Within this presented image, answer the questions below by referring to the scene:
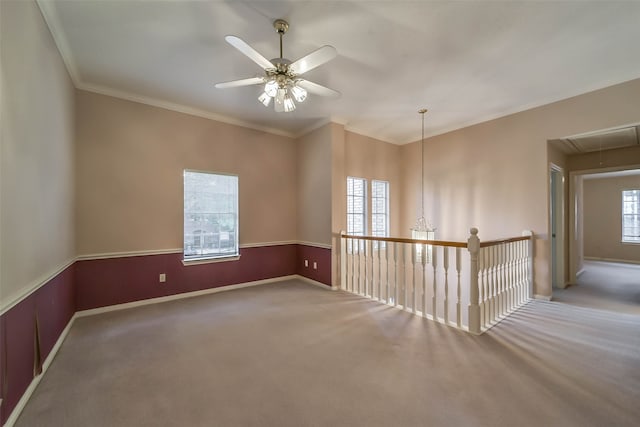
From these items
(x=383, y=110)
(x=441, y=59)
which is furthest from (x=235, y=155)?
(x=441, y=59)

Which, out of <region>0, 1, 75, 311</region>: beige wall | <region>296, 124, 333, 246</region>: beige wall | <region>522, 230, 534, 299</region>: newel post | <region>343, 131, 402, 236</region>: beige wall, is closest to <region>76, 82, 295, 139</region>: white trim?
A: <region>0, 1, 75, 311</region>: beige wall

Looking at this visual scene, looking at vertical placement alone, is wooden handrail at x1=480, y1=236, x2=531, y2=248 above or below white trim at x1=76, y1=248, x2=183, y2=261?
above

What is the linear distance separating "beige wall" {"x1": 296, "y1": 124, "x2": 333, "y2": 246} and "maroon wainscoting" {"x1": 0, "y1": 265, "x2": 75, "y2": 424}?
3.28 m

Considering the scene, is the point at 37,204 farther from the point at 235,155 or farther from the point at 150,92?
the point at 235,155

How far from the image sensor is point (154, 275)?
355 centimetres

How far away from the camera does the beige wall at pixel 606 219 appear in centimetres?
660

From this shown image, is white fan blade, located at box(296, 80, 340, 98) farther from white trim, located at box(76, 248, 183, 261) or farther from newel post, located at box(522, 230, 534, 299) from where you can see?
newel post, located at box(522, 230, 534, 299)

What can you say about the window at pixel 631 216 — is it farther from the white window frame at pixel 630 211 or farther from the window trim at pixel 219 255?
the window trim at pixel 219 255

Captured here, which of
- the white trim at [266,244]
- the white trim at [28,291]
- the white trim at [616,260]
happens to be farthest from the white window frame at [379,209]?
the white trim at [616,260]

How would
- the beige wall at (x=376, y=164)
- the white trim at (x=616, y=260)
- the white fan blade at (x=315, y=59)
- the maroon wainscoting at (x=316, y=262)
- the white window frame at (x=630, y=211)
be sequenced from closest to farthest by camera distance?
the white fan blade at (x=315, y=59)
the maroon wainscoting at (x=316, y=262)
the beige wall at (x=376, y=164)
the white trim at (x=616, y=260)
the white window frame at (x=630, y=211)

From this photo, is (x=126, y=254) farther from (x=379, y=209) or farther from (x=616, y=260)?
(x=616, y=260)

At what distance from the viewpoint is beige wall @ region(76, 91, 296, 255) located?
3.12m

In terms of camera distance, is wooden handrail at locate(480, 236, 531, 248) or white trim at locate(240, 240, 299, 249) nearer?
wooden handrail at locate(480, 236, 531, 248)

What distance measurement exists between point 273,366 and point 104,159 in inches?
131
